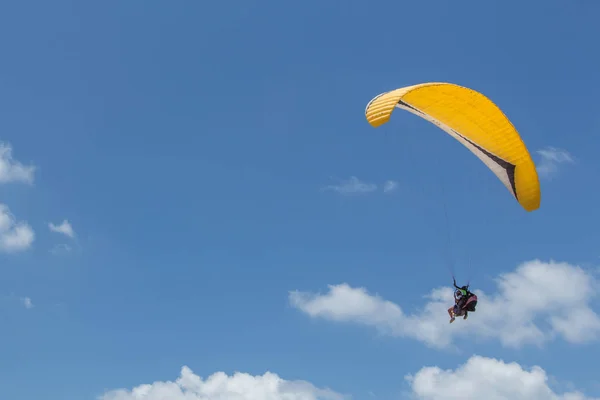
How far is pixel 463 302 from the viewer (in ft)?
118

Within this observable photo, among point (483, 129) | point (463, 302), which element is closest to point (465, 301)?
point (463, 302)

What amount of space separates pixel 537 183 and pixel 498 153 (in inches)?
84.2

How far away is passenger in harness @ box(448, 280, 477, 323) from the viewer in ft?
118

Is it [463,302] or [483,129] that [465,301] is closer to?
[463,302]

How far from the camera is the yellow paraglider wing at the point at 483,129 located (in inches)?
1316

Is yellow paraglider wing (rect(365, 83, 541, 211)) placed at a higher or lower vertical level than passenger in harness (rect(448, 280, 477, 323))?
higher

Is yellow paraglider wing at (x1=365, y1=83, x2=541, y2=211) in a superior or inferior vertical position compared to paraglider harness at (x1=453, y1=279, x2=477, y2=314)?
superior

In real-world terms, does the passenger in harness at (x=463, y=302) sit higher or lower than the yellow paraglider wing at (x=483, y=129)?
lower

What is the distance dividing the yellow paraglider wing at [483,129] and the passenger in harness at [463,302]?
4.57m

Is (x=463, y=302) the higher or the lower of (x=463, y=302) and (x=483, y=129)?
the lower

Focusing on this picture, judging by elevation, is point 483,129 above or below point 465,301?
above

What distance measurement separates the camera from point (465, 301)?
35969mm

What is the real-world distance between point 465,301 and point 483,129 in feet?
25.3

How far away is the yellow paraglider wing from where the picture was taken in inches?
1316
